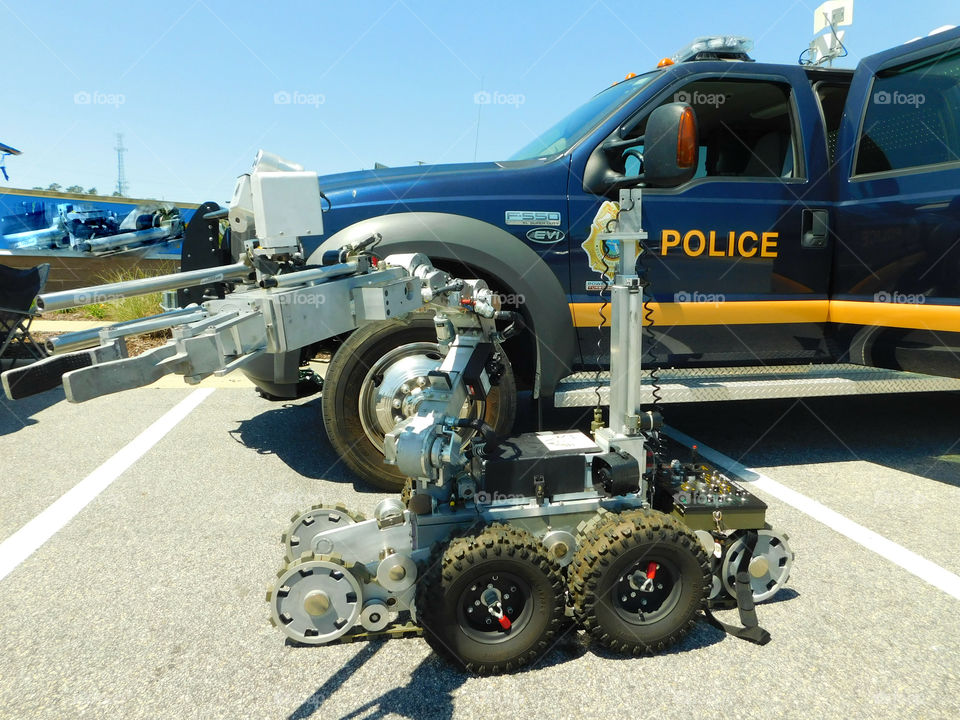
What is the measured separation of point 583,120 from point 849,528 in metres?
2.86

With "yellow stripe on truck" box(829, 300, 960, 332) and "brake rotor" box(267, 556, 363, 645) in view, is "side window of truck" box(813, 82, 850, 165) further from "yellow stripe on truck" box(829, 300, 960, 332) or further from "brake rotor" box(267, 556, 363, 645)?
"brake rotor" box(267, 556, 363, 645)

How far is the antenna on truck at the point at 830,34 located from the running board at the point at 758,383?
7.41 feet

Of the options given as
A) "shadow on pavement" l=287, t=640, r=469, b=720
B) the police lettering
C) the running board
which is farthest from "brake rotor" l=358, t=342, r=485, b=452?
the police lettering

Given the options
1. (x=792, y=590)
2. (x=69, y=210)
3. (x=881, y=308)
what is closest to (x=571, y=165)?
(x=881, y=308)

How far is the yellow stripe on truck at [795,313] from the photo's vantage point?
149 inches

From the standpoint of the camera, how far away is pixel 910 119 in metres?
4.05

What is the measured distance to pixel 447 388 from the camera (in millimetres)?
2264

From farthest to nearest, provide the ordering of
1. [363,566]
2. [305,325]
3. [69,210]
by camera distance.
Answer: [69,210] → [363,566] → [305,325]

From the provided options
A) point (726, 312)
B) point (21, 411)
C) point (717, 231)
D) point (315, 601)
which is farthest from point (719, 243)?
point (21, 411)

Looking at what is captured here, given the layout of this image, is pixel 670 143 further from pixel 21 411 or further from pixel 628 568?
pixel 21 411

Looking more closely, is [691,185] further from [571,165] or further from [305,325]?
[305,325]

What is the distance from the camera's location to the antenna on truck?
14.9ft

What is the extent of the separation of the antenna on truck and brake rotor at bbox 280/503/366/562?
4.52m

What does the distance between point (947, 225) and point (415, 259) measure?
3364mm
